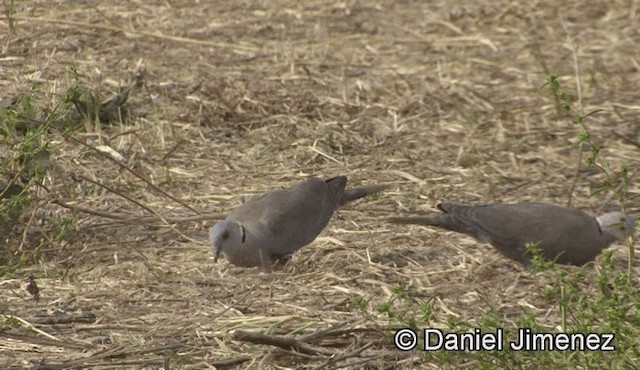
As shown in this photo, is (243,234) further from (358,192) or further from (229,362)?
(229,362)

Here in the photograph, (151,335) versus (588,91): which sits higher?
(151,335)

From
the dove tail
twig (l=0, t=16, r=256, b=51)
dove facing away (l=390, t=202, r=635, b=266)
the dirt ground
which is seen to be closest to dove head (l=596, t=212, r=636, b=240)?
dove facing away (l=390, t=202, r=635, b=266)

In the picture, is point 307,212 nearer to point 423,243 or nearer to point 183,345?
point 423,243

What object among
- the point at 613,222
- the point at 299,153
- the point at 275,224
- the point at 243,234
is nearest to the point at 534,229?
the point at 613,222

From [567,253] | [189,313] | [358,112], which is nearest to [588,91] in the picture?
[358,112]

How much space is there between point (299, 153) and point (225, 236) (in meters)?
1.96

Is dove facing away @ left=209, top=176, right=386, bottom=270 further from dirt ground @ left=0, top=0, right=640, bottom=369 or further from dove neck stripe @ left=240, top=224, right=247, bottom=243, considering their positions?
dirt ground @ left=0, top=0, right=640, bottom=369

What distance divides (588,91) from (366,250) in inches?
136

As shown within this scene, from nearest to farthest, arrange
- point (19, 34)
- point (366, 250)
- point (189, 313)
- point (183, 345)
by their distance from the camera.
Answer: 1. point (183, 345)
2. point (189, 313)
3. point (366, 250)
4. point (19, 34)

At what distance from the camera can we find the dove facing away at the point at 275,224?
6602 millimetres

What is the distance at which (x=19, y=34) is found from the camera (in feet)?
32.2

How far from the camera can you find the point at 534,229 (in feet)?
22.2

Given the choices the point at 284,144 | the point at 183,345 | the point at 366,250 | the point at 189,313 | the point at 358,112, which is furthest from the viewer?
the point at 358,112

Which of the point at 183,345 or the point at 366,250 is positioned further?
the point at 366,250
